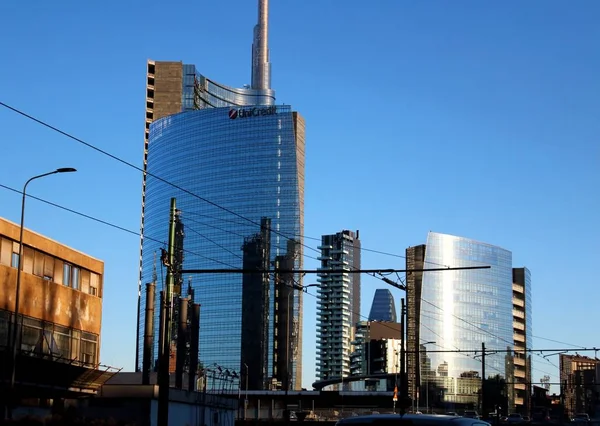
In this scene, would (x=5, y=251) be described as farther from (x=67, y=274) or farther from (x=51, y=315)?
(x=67, y=274)

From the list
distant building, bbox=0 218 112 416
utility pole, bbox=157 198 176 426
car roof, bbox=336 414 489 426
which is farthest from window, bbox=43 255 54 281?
car roof, bbox=336 414 489 426

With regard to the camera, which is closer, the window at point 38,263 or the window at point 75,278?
the window at point 38,263

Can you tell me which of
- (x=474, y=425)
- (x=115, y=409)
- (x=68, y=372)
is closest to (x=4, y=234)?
(x=68, y=372)

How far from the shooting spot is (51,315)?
60.5 meters

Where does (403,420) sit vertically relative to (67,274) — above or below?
below

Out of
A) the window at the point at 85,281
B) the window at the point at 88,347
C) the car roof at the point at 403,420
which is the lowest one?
the car roof at the point at 403,420

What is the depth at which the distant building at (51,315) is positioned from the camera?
54.6m

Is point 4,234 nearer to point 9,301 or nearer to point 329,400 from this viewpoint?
point 9,301

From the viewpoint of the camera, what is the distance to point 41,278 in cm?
5931

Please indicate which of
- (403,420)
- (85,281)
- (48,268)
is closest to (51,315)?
(48,268)

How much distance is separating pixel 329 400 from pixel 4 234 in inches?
5099

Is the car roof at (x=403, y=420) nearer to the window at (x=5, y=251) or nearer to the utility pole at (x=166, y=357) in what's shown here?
the utility pole at (x=166, y=357)

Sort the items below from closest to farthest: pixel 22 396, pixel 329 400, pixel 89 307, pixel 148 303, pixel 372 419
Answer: pixel 372 419 < pixel 22 396 < pixel 89 307 < pixel 148 303 < pixel 329 400

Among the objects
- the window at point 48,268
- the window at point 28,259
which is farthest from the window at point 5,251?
the window at point 48,268
